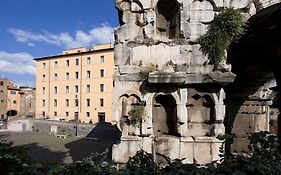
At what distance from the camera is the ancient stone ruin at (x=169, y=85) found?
17.9ft

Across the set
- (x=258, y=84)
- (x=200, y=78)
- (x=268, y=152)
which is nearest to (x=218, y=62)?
(x=200, y=78)

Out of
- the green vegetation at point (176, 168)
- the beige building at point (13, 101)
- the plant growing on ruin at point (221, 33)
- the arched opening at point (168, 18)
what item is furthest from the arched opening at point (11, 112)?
the green vegetation at point (176, 168)

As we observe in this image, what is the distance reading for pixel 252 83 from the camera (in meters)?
12.6

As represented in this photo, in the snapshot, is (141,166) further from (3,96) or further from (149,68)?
(3,96)

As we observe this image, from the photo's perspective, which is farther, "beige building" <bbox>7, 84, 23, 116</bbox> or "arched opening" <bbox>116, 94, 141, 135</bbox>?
"beige building" <bbox>7, 84, 23, 116</bbox>

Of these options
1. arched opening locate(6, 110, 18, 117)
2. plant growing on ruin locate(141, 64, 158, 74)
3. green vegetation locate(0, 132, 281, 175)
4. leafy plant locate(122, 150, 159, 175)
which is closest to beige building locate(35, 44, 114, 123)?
arched opening locate(6, 110, 18, 117)

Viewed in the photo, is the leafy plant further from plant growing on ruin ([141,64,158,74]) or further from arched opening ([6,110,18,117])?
arched opening ([6,110,18,117])

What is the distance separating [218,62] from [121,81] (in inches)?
74.3

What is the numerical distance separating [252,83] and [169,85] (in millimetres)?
8284

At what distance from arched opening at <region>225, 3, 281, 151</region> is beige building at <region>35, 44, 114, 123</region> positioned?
31920mm

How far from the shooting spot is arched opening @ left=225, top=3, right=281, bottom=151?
9.38 m

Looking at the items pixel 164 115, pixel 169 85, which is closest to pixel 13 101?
pixel 164 115

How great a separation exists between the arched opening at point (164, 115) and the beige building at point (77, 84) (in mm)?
38257

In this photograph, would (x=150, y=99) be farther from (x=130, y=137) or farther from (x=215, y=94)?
(x=215, y=94)
